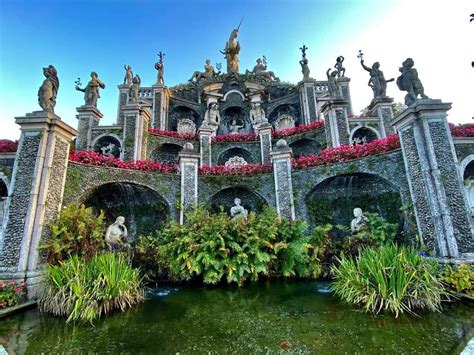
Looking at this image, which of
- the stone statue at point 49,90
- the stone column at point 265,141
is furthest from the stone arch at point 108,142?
the stone column at point 265,141

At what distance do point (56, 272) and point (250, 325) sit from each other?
395cm

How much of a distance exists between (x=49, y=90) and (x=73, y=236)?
175 inches

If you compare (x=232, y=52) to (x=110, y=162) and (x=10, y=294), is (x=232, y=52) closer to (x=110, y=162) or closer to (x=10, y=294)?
(x=110, y=162)

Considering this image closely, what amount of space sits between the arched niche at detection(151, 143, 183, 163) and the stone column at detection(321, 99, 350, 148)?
900 centimetres

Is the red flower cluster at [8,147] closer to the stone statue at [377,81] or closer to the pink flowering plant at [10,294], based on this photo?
the pink flowering plant at [10,294]

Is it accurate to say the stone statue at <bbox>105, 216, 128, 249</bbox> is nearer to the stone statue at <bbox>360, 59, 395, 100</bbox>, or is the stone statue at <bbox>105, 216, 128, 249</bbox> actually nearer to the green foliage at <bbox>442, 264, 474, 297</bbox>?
the green foliage at <bbox>442, 264, 474, 297</bbox>

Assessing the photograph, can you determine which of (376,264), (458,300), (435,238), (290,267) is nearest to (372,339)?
(376,264)

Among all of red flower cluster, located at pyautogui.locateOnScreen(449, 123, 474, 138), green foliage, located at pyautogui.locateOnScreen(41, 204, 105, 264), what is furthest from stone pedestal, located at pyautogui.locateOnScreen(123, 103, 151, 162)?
red flower cluster, located at pyautogui.locateOnScreen(449, 123, 474, 138)

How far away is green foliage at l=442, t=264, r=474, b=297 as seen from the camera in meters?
5.20

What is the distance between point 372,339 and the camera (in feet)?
11.4

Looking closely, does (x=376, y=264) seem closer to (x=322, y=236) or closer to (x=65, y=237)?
(x=322, y=236)

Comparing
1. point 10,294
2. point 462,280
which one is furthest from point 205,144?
point 462,280

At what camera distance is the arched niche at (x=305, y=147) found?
1497 centimetres

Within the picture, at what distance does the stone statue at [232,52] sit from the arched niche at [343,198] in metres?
16.0
